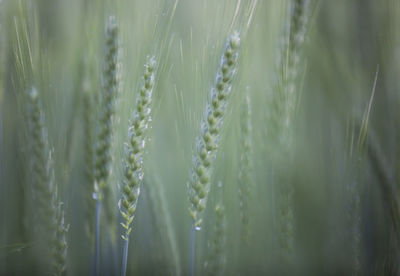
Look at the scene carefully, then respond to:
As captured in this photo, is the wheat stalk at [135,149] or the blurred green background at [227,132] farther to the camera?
the blurred green background at [227,132]

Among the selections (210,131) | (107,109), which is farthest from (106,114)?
(210,131)

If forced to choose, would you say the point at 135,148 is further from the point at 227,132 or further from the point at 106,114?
the point at 227,132

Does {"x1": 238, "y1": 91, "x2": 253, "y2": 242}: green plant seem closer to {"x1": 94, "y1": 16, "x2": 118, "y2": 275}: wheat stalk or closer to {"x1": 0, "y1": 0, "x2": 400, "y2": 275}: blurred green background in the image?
{"x1": 0, "y1": 0, "x2": 400, "y2": 275}: blurred green background

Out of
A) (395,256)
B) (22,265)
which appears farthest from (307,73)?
(22,265)

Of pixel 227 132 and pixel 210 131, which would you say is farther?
pixel 227 132

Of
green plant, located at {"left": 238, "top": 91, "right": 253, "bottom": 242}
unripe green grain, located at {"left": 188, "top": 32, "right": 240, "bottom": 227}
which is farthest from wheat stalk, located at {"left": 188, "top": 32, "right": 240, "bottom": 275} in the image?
green plant, located at {"left": 238, "top": 91, "right": 253, "bottom": 242}

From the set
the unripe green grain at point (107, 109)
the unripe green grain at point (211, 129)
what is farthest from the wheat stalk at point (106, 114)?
the unripe green grain at point (211, 129)

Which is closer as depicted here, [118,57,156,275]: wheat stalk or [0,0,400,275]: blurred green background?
[118,57,156,275]: wheat stalk

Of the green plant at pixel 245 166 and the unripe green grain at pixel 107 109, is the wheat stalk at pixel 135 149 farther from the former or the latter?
the green plant at pixel 245 166

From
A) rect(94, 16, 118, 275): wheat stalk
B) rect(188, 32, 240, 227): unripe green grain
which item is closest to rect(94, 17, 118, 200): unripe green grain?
rect(94, 16, 118, 275): wheat stalk

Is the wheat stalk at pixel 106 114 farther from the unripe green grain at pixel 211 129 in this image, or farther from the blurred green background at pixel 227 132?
the unripe green grain at pixel 211 129

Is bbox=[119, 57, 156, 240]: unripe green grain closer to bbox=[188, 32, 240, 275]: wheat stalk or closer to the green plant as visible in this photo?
bbox=[188, 32, 240, 275]: wheat stalk

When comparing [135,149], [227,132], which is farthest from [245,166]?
[135,149]

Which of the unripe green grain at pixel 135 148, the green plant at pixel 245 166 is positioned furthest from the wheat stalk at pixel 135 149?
the green plant at pixel 245 166
